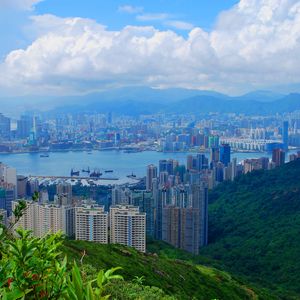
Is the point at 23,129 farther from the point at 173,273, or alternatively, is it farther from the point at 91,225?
the point at 173,273

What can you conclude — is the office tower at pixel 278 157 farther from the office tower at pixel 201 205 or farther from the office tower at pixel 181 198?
the office tower at pixel 181 198

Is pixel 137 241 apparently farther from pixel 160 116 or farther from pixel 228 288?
pixel 160 116

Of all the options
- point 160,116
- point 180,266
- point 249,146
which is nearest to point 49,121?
point 160,116

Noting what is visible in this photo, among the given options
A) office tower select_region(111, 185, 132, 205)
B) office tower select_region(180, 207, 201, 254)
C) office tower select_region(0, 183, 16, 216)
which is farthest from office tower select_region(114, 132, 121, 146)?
office tower select_region(180, 207, 201, 254)

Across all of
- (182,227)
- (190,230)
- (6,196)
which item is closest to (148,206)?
(182,227)

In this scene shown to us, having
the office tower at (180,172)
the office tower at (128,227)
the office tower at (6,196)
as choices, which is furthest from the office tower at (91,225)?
the office tower at (180,172)

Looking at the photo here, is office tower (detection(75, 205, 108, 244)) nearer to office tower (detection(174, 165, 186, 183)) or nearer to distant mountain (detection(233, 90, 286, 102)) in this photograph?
office tower (detection(174, 165, 186, 183))
